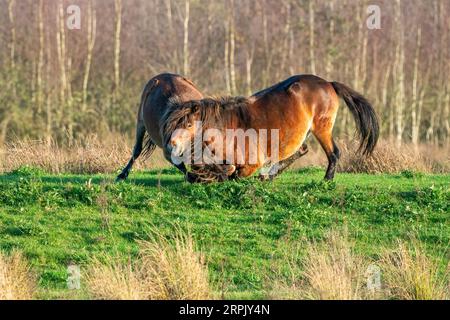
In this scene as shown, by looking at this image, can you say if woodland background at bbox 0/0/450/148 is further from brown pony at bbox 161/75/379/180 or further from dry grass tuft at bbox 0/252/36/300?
dry grass tuft at bbox 0/252/36/300

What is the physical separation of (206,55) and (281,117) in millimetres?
23875

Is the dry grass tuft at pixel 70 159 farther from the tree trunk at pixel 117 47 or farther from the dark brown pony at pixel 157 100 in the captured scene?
the tree trunk at pixel 117 47

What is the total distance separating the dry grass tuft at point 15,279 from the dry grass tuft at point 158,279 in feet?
2.17

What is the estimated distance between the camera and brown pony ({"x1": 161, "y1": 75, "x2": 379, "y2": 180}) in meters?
13.5

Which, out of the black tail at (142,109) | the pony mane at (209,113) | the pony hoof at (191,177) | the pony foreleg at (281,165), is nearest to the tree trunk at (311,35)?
the black tail at (142,109)

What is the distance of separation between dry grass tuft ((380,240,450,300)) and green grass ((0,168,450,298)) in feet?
3.83

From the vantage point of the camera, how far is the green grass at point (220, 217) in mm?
11758

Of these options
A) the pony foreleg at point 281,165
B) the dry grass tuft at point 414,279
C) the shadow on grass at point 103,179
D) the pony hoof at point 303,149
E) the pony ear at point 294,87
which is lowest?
the dry grass tuft at point 414,279

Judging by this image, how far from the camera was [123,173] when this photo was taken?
583 inches

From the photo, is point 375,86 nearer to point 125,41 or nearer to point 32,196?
point 125,41

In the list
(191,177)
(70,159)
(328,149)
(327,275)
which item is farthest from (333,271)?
(70,159)

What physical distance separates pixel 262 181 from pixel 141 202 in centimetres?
205

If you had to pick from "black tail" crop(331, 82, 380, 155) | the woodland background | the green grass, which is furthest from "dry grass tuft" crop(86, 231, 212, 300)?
the woodland background

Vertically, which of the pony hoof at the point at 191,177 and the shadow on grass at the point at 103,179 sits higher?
the pony hoof at the point at 191,177
